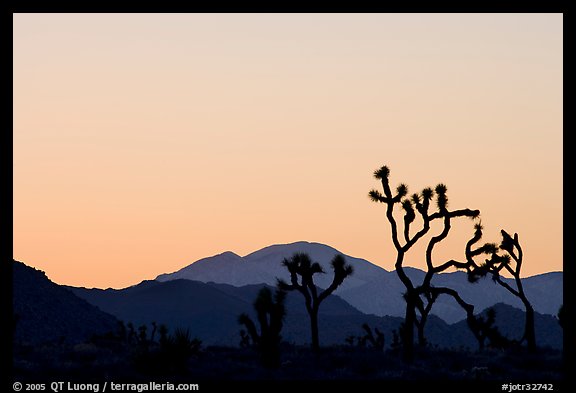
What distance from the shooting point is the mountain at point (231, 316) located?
106812mm

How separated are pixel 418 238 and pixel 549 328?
3208 inches

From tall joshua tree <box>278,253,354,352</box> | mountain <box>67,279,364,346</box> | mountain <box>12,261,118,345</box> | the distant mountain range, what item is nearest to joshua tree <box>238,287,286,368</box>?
tall joshua tree <box>278,253,354,352</box>

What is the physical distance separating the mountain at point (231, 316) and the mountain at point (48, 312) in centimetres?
2068

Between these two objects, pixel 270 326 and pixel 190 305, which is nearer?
pixel 270 326

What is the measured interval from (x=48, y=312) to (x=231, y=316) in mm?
66394

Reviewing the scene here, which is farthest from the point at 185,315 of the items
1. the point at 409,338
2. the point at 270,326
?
the point at 270,326

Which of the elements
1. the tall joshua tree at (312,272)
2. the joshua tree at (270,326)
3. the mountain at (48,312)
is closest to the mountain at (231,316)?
the mountain at (48,312)

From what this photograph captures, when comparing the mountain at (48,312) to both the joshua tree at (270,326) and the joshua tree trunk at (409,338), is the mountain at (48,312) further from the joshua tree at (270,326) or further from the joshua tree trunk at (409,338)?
the joshua tree trunk at (409,338)

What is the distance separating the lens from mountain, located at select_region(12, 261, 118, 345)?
76.0 m

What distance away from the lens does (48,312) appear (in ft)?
265

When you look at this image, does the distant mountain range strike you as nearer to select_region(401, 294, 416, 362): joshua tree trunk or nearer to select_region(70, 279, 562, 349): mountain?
select_region(70, 279, 562, 349): mountain

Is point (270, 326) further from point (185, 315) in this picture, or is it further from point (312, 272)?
point (185, 315)
